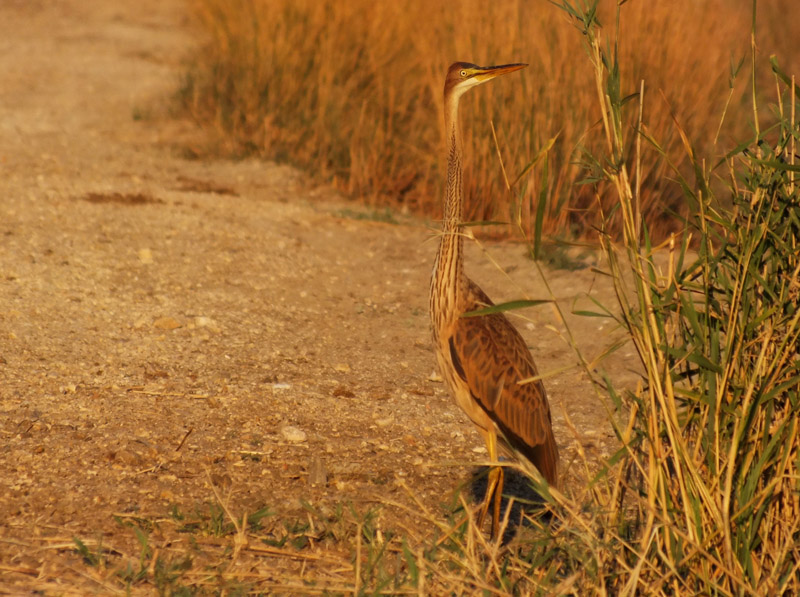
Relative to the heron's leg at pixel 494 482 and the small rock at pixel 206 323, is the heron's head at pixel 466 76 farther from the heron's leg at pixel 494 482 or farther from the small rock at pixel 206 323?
the small rock at pixel 206 323

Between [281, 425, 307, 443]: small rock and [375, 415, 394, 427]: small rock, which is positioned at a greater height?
[281, 425, 307, 443]: small rock

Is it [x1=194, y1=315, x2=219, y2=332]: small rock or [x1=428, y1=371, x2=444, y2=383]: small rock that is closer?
[x1=428, y1=371, x2=444, y2=383]: small rock

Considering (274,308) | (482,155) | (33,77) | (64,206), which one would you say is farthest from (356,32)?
(33,77)

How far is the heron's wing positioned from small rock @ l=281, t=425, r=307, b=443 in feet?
2.80

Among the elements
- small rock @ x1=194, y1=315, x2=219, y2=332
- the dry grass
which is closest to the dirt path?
small rock @ x1=194, y1=315, x2=219, y2=332

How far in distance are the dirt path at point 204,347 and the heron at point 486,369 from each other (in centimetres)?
24

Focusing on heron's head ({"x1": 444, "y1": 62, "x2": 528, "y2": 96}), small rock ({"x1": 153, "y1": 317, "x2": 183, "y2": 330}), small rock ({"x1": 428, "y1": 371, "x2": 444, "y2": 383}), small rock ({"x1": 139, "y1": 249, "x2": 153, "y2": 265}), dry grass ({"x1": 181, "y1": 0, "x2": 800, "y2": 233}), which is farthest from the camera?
dry grass ({"x1": 181, "y1": 0, "x2": 800, "y2": 233})

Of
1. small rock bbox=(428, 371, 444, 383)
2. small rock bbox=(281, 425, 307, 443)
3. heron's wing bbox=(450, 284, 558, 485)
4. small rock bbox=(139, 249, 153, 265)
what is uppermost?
heron's wing bbox=(450, 284, 558, 485)

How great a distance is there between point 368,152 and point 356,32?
1.32m

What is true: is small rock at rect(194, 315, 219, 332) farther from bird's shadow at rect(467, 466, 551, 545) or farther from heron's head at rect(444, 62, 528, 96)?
heron's head at rect(444, 62, 528, 96)

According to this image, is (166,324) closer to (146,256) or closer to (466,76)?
(146,256)

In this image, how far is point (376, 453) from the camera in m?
4.25

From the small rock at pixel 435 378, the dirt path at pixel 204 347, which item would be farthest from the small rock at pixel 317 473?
the small rock at pixel 435 378

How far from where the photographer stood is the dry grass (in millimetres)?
7125
